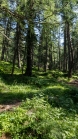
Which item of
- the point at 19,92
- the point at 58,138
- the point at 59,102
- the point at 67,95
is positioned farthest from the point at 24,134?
the point at 67,95

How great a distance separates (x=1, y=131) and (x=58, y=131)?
6.37ft

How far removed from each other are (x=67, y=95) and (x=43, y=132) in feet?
23.3

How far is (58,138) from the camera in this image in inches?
292

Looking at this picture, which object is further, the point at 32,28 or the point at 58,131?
the point at 32,28

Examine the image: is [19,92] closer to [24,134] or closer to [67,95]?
[67,95]

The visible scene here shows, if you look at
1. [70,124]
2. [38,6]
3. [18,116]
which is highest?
[38,6]

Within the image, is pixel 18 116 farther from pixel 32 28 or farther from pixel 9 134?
pixel 32 28

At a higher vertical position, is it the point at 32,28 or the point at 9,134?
the point at 32,28

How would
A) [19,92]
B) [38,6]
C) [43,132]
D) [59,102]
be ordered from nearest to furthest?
[43,132], [59,102], [19,92], [38,6]

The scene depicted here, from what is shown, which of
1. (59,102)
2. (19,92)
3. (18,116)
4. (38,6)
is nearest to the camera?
(18,116)

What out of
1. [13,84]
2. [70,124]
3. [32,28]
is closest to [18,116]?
[70,124]

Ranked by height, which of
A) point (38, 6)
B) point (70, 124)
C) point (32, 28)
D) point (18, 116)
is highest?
point (38, 6)

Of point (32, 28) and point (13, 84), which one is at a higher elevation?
point (32, 28)

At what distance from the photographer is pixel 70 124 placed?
354 inches
